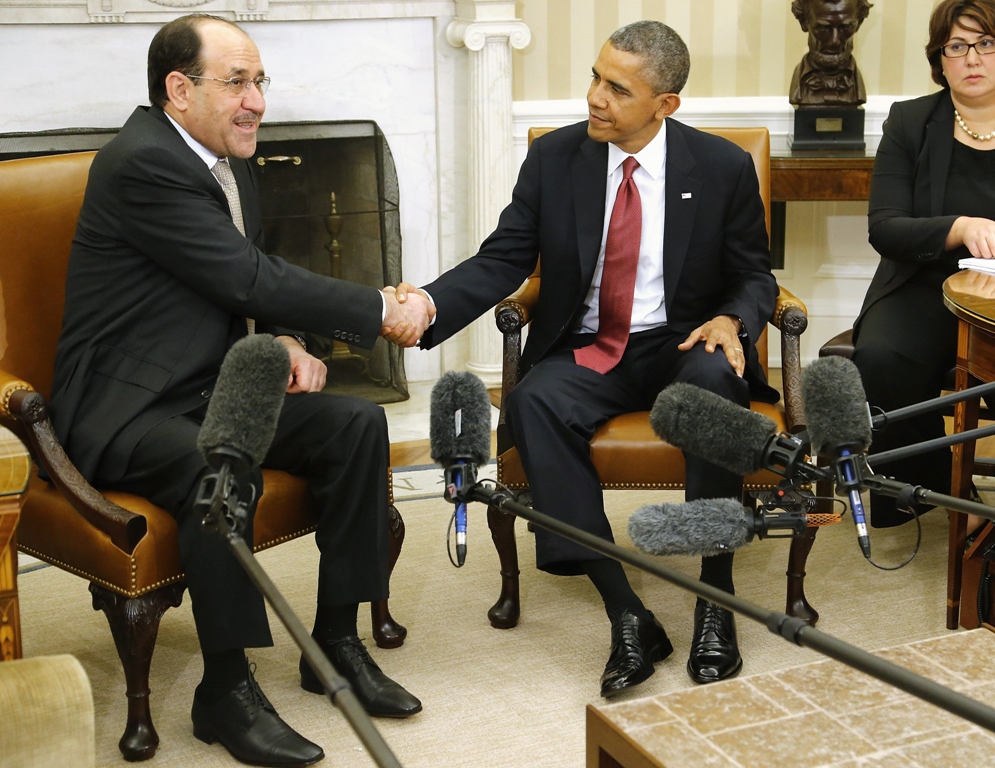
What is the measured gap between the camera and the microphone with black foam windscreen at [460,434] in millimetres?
1326

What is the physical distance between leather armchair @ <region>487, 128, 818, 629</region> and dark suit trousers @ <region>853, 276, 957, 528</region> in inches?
14.3

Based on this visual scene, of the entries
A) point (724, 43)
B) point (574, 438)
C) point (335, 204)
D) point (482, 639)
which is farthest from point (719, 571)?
point (724, 43)

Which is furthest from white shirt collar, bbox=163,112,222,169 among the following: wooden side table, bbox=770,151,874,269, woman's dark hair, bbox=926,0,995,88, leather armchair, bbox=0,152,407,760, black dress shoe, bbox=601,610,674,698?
wooden side table, bbox=770,151,874,269

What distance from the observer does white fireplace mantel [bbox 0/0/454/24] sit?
13.3ft

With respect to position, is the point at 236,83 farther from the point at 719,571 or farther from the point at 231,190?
the point at 719,571

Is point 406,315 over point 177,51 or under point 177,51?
under

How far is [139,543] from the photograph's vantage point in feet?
7.28

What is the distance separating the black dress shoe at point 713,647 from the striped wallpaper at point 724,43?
273 centimetres

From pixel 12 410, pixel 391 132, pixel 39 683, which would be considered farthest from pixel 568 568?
pixel 391 132

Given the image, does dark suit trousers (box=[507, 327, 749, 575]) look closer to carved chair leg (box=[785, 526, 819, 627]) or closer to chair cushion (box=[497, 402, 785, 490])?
chair cushion (box=[497, 402, 785, 490])

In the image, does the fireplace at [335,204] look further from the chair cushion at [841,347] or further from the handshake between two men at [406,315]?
the chair cushion at [841,347]

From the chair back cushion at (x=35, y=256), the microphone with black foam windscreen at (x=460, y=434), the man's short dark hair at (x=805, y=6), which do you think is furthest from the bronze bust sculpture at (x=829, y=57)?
the microphone with black foam windscreen at (x=460, y=434)

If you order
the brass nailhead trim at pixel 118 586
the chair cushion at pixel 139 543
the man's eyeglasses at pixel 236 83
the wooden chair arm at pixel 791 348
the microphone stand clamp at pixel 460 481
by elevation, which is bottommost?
the brass nailhead trim at pixel 118 586

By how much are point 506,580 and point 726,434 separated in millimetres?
1736
